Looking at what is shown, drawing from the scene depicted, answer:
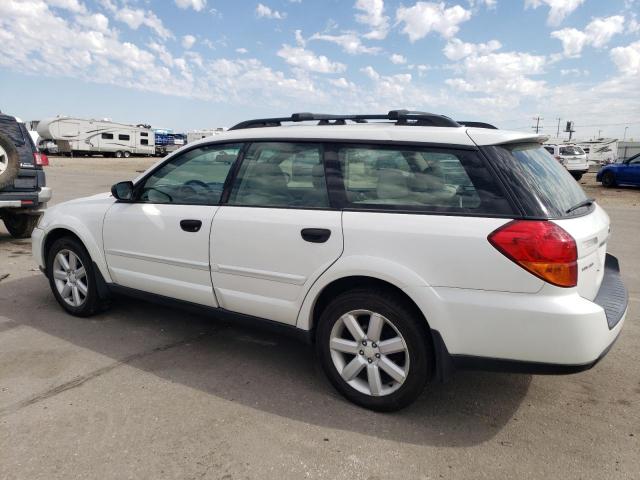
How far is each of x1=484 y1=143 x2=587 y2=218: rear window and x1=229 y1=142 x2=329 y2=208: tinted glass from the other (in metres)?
1.03

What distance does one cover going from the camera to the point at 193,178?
151 inches

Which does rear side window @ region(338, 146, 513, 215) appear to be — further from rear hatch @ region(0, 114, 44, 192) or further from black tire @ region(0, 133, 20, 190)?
rear hatch @ region(0, 114, 44, 192)

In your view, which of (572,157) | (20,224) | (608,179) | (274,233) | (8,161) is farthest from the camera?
(572,157)

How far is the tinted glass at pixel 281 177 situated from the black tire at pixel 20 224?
19.9ft

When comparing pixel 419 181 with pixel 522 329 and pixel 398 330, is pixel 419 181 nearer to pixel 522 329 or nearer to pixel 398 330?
pixel 398 330

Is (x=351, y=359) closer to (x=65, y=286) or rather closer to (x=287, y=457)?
(x=287, y=457)

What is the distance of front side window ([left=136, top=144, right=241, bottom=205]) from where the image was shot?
3.61 metres

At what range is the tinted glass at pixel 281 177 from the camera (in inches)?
125

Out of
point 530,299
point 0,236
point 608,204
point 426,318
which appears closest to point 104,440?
point 426,318

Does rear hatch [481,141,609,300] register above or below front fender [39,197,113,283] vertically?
above

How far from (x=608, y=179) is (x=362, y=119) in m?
20.9

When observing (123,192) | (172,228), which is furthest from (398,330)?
(123,192)

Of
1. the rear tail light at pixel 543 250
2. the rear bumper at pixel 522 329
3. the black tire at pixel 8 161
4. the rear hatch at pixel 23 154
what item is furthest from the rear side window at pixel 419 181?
the rear hatch at pixel 23 154

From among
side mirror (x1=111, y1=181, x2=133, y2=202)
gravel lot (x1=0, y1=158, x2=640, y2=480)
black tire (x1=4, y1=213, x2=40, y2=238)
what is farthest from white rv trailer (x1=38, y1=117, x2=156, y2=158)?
gravel lot (x1=0, y1=158, x2=640, y2=480)
